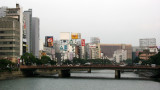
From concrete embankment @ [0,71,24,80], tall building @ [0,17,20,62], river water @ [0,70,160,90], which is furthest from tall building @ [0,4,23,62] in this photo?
river water @ [0,70,160,90]

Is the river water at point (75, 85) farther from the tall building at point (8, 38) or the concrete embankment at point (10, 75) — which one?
the tall building at point (8, 38)

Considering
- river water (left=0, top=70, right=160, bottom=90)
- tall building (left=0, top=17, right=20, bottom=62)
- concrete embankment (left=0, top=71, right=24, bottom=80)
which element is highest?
tall building (left=0, top=17, right=20, bottom=62)

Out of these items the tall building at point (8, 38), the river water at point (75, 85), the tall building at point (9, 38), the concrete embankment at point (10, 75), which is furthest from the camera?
the tall building at point (9, 38)

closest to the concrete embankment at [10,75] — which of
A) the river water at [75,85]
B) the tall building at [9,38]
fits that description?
the river water at [75,85]

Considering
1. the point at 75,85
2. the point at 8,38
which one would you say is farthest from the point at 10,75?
the point at 75,85

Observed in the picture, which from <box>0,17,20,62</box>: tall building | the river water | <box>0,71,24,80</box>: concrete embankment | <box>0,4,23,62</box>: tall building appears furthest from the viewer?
<box>0,4,23,62</box>: tall building

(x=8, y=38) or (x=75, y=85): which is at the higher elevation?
(x=8, y=38)

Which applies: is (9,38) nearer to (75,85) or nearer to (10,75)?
(10,75)

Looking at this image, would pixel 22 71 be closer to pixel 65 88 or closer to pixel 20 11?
pixel 20 11

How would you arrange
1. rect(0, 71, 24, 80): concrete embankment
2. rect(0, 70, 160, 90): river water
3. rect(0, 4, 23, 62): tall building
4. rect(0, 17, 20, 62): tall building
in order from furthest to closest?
rect(0, 4, 23, 62): tall building < rect(0, 17, 20, 62): tall building < rect(0, 71, 24, 80): concrete embankment < rect(0, 70, 160, 90): river water

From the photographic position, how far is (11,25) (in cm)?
13738

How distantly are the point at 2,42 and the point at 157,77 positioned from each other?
73.2m

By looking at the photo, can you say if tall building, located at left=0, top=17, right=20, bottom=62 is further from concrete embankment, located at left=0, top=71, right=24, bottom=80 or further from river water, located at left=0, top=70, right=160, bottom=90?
river water, located at left=0, top=70, right=160, bottom=90

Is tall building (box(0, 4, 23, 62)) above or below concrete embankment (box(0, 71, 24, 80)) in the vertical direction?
above
